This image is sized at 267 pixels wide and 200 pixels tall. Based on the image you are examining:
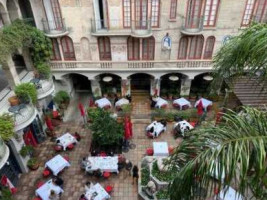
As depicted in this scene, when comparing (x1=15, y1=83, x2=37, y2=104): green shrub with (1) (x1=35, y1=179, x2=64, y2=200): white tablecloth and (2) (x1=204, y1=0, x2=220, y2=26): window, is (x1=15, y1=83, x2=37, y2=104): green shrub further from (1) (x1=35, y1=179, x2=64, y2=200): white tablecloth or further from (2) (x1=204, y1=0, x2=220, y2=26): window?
(2) (x1=204, y1=0, x2=220, y2=26): window

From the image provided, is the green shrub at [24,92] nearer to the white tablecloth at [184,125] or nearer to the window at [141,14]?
the window at [141,14]

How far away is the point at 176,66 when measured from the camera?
24297mm

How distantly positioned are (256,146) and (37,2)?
22.8 metres

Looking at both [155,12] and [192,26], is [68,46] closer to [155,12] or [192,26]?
[155,12]

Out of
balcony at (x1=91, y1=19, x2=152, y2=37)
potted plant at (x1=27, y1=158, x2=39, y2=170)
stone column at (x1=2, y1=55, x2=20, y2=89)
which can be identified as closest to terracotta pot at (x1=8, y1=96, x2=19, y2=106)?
stone column at (x1=2, y1=55, x2=20, y2=89)

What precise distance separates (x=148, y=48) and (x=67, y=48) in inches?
358

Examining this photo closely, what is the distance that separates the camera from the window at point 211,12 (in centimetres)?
2095

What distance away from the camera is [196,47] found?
2377 cm

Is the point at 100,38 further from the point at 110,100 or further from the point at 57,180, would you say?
the point at 57,180

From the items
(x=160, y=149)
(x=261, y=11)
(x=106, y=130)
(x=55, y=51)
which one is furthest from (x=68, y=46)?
(x=261, y=11)

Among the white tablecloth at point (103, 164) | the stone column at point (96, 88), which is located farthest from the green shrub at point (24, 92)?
the stone column at point (96, 88)

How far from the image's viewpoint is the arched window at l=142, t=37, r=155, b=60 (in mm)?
23375

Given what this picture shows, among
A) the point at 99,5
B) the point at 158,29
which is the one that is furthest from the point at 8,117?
the point at 158,29

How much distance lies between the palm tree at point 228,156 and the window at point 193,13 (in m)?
17.4
